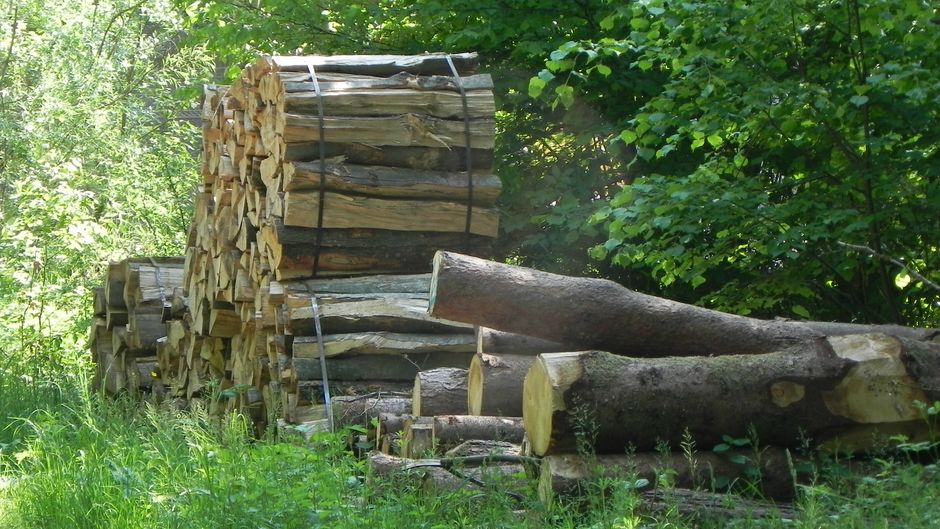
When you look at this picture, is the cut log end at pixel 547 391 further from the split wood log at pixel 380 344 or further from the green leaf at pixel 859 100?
the green leaf at pixel 859 100

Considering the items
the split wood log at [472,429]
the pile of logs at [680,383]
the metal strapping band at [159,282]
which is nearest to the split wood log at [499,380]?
the split wood log at [472,429]

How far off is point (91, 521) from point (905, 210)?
15.7 ft

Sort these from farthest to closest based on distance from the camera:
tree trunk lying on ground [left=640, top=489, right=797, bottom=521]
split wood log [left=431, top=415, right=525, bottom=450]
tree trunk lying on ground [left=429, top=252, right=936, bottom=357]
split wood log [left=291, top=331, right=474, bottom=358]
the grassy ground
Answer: split wood log [left=291, top=331, right=474, bottom=358]
split wood log [left=431, top=415, right=525, bottom=450]
tree trunk lying on ground [left=429, top=252, right=936, bottom=357]
tree trunk lying on ground [left=640, top=489, right=797, bottom=521]
the grassy ground

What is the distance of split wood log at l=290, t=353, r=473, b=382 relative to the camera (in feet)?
20.9

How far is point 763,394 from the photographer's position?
14.2ft

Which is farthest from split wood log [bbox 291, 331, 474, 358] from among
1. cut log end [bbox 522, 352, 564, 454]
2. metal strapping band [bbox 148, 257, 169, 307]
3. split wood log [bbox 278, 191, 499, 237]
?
metal strapping band [bbox 148, 257, 169, 307]

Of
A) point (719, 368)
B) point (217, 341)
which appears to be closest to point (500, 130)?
point (217, 341)

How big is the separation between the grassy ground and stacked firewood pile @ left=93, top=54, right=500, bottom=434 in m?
1.13

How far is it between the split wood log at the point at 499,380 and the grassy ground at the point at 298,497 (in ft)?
2.11

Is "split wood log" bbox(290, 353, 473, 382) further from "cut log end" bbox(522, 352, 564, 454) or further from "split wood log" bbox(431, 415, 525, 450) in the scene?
"cut log end" bbox(522, 352, 564, 454)

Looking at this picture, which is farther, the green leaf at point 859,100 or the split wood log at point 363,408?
the green leaf at point 859,100

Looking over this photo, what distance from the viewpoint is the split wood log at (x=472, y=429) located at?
4.86m

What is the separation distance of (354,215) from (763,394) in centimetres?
320

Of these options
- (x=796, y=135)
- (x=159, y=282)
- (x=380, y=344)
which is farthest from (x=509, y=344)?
(x=159, y=282)
